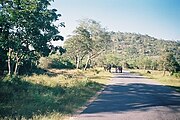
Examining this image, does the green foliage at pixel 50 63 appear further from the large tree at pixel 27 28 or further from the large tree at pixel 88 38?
the large tree at pixel 27 28

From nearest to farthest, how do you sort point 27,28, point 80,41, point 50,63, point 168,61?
point 27,28 < point 168,61 < point 80,41 < point 50,63

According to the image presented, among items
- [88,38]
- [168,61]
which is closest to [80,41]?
[88,38]

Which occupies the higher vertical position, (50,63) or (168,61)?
(168,61)

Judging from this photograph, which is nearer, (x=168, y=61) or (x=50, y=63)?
(x=168, y=61)

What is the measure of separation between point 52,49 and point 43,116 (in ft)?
72.0

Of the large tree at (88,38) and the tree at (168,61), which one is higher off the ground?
the large tree at (88,38)

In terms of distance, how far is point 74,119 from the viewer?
10164mm

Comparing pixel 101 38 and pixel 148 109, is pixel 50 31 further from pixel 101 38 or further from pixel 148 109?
pixel 101 38

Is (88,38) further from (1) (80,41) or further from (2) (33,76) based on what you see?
(2) (33,76)

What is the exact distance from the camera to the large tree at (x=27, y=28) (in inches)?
947

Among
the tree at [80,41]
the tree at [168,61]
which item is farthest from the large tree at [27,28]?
the tree at [168,61]

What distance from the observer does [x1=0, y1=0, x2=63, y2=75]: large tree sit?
24.0m

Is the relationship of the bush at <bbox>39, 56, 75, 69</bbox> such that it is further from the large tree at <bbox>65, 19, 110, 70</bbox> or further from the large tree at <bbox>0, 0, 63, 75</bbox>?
the large tree at <bbox>0, 0, 63, 75</bbox>

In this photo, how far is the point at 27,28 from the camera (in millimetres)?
26625
